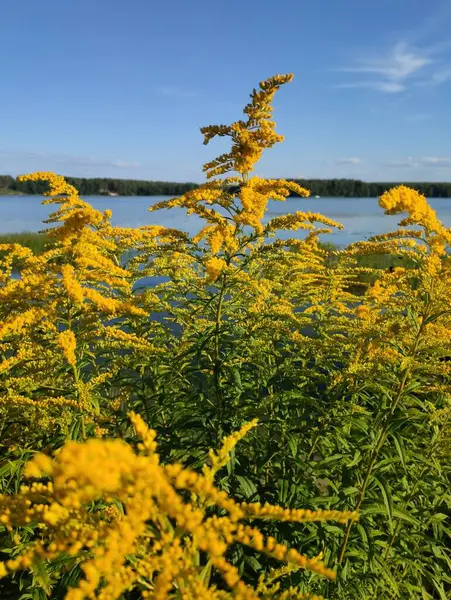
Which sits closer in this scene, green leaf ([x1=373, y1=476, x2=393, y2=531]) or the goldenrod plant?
green leaf ([x1=373, y1=476, x2=393, y2=531])

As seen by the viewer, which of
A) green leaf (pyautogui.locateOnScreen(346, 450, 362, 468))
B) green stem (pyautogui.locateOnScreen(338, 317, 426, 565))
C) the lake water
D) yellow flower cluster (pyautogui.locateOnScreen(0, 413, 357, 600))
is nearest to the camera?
yellow flower cluster (pyautogui.locateOnScreen(0, 413, 357, 600))

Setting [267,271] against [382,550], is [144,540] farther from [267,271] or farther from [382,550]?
[267,271]

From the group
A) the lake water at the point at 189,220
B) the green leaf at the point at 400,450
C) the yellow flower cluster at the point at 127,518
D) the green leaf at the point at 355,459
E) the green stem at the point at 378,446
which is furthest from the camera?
the lake water at the point at 189,220

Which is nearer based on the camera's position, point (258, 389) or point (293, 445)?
point (293, 445)

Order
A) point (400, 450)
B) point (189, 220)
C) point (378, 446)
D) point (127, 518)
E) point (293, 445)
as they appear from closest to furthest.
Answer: point (127, 518) → point (400, 450) → point (378, 446) → point (293, 445) → point (189, 220)

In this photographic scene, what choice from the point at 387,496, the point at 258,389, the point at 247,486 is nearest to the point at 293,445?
the point at 247,486

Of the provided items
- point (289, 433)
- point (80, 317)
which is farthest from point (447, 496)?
point (80, 317)

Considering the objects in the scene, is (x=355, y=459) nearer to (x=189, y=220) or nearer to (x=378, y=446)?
(x=378, y=446)

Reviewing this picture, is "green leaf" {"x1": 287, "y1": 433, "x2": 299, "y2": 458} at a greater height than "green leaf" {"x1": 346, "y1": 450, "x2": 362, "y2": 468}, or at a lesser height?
greater

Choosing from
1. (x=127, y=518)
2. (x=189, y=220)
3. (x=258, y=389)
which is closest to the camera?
(x=127, y=518)

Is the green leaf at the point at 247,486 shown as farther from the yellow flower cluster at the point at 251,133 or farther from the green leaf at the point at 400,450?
the yellow flower cluster at the point at 251,133

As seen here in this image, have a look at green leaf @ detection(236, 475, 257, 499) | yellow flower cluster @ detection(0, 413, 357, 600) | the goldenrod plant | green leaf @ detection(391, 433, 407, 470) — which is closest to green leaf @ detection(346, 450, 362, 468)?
the goldenrod plant

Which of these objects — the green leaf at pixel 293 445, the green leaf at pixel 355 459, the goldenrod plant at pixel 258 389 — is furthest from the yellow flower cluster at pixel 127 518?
the green leaf at pixel 355 459

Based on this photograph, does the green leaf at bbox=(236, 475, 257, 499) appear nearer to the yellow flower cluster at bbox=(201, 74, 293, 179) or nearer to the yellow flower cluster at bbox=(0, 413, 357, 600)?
the yellow flower cluster at bbox=(0, 413, 357, 600)
